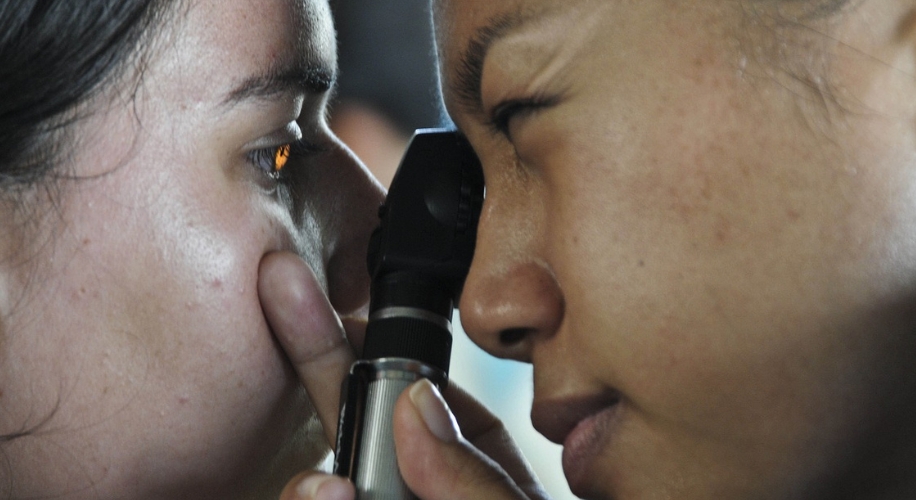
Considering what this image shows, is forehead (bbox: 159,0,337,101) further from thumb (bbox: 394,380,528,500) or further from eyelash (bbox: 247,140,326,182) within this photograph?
thumb (bbox: 394,380,528,500)

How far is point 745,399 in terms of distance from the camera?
0.78m

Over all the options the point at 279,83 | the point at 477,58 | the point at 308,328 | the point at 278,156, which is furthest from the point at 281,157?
the point at 477,58

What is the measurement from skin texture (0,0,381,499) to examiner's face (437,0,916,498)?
0.31 m

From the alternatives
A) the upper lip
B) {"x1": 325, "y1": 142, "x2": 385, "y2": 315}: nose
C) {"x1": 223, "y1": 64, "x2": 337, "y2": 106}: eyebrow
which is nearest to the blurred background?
{"x1": 325, "y1": 142, "x2": 385, "y2": 315}: nose

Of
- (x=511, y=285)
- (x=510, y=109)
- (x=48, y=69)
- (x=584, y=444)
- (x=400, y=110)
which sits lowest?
(x=400, y=110)

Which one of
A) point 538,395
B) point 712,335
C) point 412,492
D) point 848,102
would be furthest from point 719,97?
point 412,492

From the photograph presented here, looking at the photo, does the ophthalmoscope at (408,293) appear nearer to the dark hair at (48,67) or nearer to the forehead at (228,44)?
the forehead at (228,44)

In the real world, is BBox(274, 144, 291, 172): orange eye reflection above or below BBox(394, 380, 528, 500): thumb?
above

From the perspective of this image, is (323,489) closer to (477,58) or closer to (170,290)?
(170,290)

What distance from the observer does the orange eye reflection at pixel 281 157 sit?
1146 millimetres

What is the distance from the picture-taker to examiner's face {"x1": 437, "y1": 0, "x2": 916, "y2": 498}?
746 millimetres

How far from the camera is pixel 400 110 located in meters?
2.66

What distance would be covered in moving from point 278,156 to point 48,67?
303 millimetres

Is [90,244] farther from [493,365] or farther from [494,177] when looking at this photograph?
[493,365]
